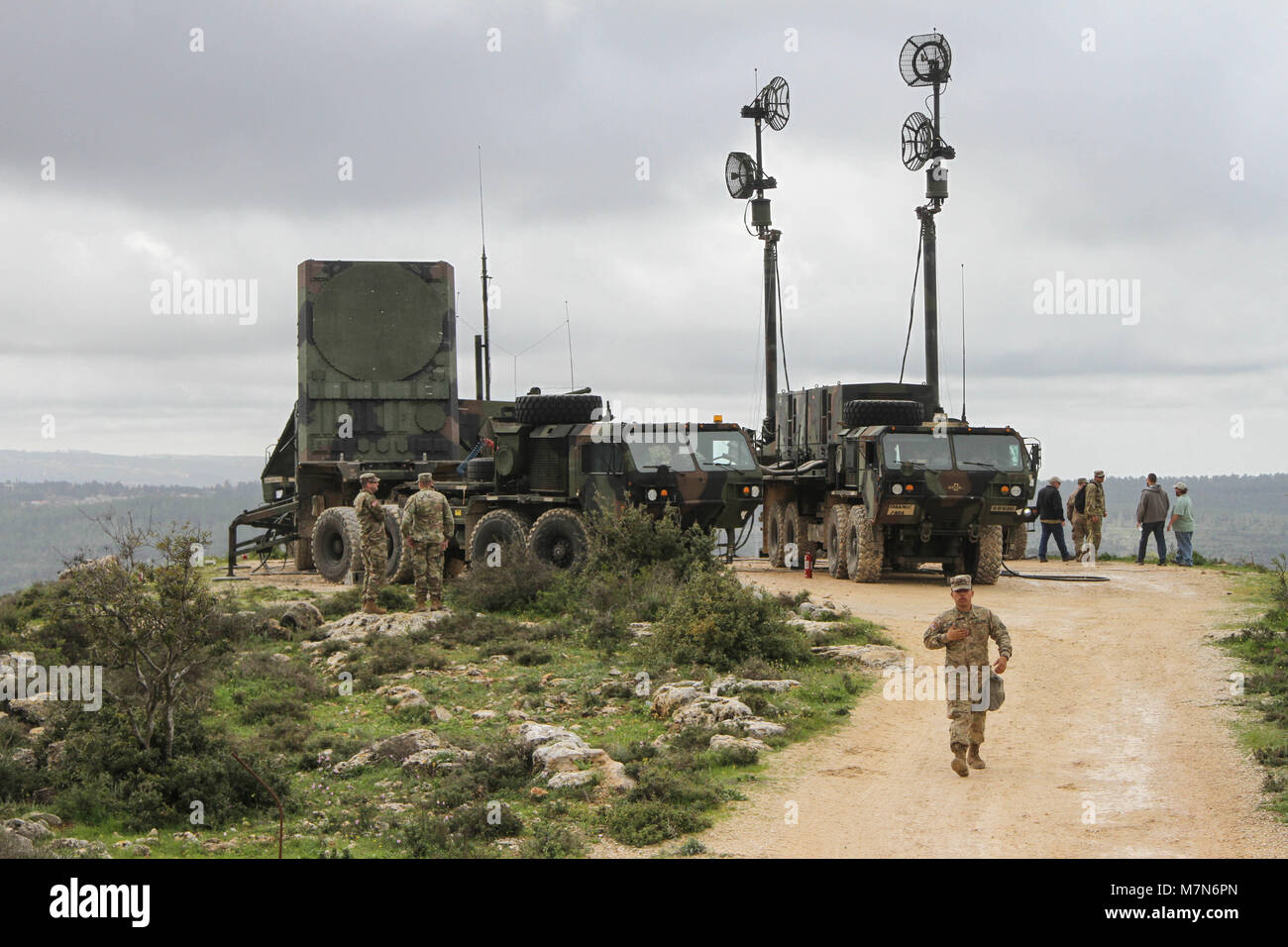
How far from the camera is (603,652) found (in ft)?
46.6

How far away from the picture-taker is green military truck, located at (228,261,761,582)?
18.4 metres

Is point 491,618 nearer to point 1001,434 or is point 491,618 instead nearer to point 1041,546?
point 1001,434

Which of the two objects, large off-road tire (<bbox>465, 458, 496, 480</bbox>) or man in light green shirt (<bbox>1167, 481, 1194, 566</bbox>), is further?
man in light green shirt (<bbox>1167, 481, 1194, 566</bbox>)

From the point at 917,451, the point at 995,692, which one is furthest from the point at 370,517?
the point at 995,692

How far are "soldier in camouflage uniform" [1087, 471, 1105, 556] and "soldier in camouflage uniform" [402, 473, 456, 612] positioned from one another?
46.0 ft

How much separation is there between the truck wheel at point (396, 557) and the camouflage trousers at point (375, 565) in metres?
2.94

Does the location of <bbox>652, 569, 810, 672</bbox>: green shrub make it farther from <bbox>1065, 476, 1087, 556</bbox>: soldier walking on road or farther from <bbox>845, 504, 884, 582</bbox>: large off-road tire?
<bbox>1065, 476, 1087, 556</bbox>: soldier walking on road

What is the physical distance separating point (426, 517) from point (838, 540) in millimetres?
8284

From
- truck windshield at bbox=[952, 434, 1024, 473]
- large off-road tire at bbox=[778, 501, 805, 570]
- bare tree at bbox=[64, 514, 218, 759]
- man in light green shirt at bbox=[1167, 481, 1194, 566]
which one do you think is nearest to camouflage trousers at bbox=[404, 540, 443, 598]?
bare tree at bbox=[64, 514, 218, 759]

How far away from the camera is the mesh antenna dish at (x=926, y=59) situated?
30.4 metres

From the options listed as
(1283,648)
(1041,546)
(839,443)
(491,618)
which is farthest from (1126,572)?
(491,618)

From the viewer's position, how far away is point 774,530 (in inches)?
1030

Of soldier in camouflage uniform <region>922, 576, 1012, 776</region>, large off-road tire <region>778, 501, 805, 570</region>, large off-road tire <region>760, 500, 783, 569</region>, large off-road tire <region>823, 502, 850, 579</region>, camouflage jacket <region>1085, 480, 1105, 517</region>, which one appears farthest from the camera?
large off-road tire <region>760, 500, 783, 569</region>

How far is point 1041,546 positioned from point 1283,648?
13587 mm
